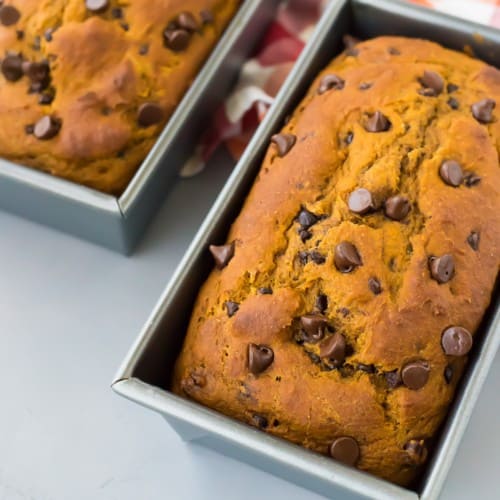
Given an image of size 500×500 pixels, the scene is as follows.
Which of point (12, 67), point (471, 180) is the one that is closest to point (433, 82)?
point (471, 180)

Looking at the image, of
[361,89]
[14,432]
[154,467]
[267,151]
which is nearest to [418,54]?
[361,89]

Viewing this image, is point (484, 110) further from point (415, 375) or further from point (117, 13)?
point (117, 13)

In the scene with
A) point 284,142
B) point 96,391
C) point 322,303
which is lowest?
point 96,391

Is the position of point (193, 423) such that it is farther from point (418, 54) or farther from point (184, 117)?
point (418, 54)

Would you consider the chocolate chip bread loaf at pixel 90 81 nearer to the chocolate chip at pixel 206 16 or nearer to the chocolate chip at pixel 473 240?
the chocolate chip at pixel 206 16

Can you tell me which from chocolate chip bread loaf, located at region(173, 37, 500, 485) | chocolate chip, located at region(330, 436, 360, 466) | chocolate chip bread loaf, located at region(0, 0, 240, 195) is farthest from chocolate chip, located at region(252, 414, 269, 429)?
chocolate chip bread loaf, located at region(0, 0, 240, 195)

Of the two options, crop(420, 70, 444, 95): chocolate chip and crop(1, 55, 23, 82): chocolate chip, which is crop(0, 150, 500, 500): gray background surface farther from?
crop(420, 70, 444, 95): chocolate chip

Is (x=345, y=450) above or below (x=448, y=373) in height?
below
